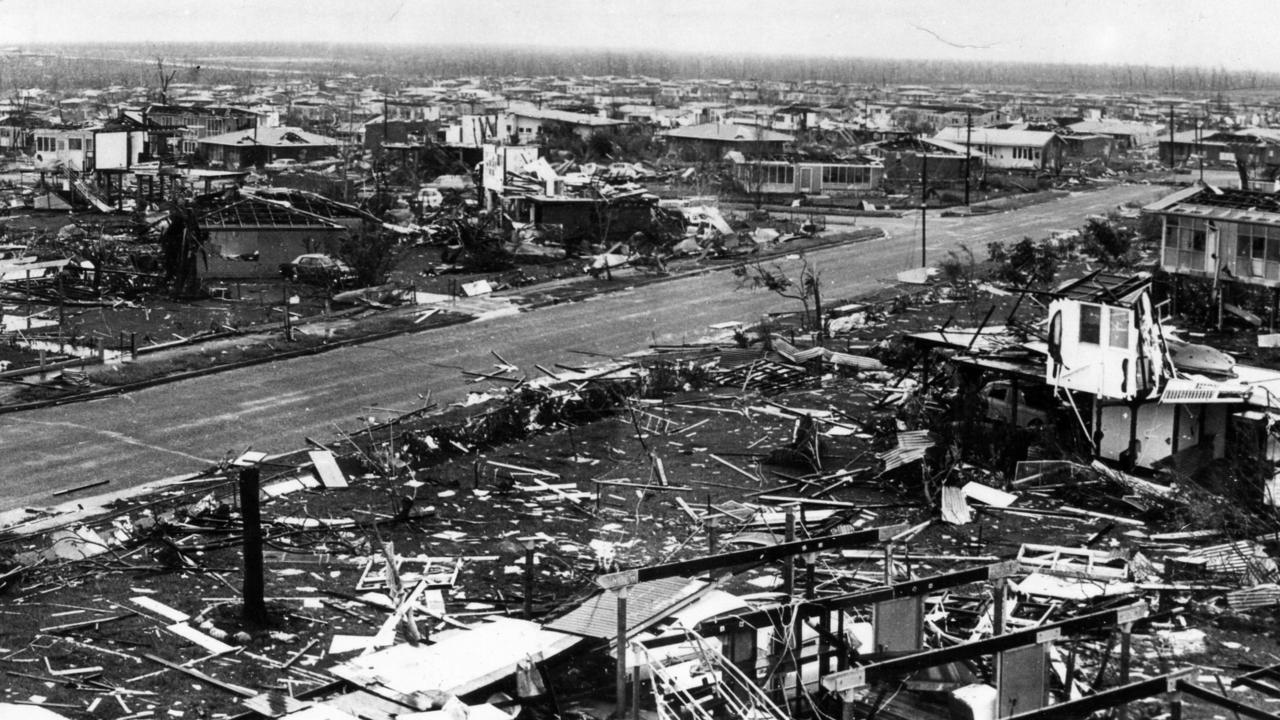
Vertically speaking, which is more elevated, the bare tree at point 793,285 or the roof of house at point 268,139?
the roof of house at point 268,139

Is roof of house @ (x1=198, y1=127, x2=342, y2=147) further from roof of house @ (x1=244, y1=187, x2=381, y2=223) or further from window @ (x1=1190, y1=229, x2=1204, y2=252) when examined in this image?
window @ (x1=1190, y1=229, x2=1204, y2=252)

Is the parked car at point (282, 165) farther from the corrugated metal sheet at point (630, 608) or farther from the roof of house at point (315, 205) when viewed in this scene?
the corrugated metal sheet at point (630, 608)

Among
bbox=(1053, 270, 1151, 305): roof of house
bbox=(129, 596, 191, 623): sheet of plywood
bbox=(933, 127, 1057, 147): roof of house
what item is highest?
bbox=(933, 127, 1057, 147): roof of house

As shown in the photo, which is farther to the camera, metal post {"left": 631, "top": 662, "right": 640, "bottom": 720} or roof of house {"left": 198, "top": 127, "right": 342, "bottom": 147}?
roof of house {"left": 198, "top": 127, "right": 342, "bottom": 147}

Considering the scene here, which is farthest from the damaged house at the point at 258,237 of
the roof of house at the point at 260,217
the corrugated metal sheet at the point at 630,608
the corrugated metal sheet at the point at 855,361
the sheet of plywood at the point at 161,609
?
the corrugated metal sheet at the point at 630,608

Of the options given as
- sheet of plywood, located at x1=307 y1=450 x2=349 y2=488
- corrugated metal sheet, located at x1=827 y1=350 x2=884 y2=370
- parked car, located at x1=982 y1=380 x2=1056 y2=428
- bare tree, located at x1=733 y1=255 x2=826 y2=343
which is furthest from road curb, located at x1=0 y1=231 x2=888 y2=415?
parked car, located at x1=982 y1=380 x2=1056 y2=428

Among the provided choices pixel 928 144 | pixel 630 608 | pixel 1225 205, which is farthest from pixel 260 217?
pixel 928 144

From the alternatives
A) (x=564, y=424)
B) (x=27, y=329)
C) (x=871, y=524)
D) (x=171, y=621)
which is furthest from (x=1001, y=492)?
(x=27, y=329)
